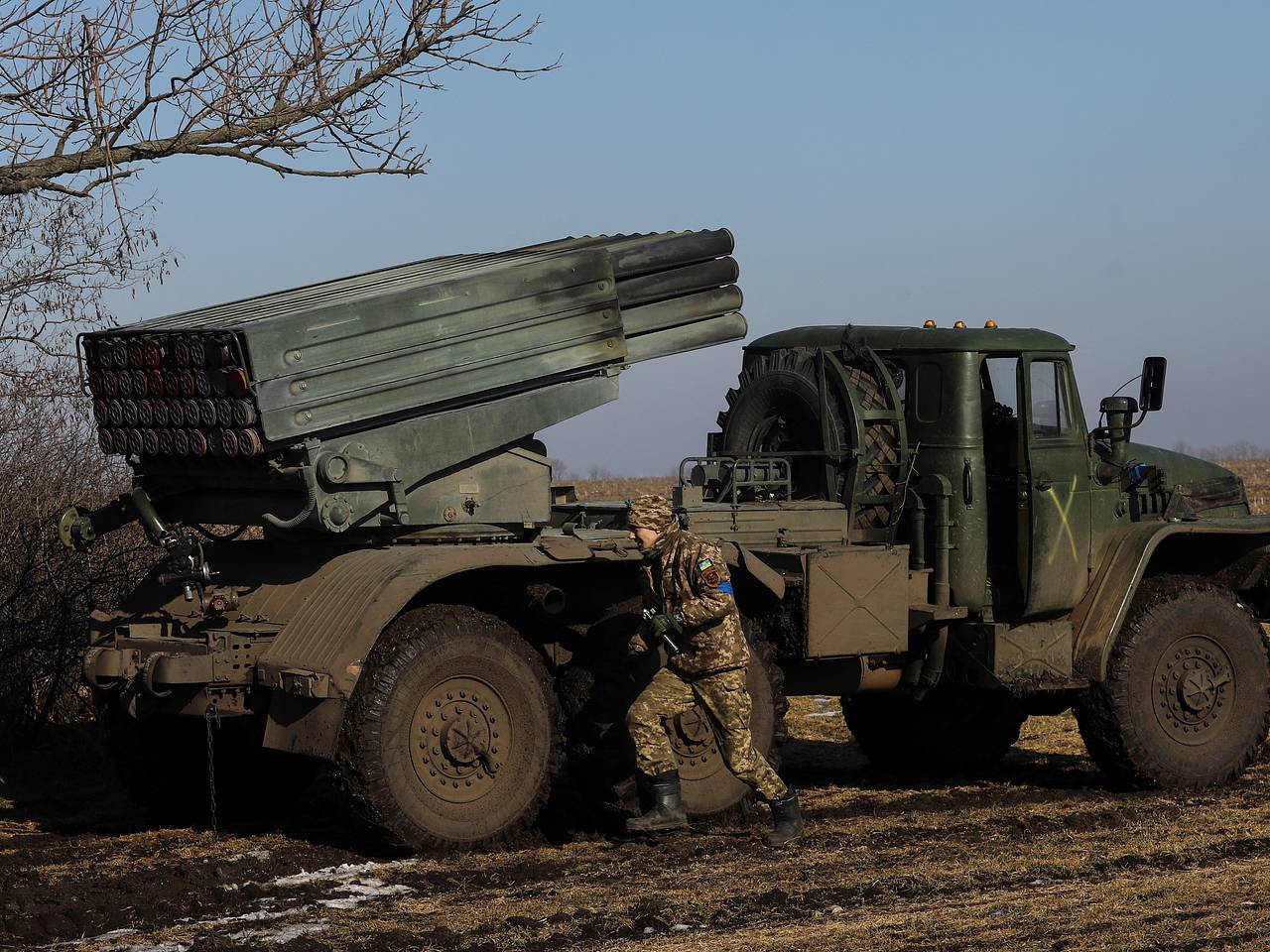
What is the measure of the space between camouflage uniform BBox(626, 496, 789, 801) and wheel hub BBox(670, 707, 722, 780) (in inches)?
13.6

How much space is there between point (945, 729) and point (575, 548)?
3.92 metres

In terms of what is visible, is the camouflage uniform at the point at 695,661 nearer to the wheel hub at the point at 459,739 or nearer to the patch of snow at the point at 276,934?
the wheel hub at the point at 459,739

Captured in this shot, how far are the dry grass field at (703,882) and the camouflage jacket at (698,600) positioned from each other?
0.96 meters

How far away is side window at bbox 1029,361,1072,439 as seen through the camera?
35.8 feet

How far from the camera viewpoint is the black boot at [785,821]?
9188 mm

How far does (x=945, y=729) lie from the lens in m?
12.0

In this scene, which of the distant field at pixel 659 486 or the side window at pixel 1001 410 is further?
the distant field at pixel 659 486

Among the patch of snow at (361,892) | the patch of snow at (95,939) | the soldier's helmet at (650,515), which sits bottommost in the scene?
the patch of snow at (361,892)

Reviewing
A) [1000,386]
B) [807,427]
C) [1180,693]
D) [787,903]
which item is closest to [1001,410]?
[1000,386]

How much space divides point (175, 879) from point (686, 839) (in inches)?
101

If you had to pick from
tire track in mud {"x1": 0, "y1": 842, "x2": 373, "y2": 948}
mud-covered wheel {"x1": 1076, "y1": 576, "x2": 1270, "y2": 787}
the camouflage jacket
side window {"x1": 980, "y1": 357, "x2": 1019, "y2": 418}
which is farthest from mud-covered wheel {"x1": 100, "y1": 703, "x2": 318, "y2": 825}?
mud-covered wheel {"x1": 1076, "y1": 576, "x2": 1270, "y2": 787}

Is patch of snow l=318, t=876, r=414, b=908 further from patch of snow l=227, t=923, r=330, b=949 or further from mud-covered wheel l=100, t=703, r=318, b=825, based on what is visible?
mud-covered wheel l=100, t=703, r=318, b=825

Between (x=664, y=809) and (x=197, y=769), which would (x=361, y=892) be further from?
(x=197, y=769)

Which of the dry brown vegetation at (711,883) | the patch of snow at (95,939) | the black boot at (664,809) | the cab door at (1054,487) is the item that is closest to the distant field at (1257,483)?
the cab door at (1054,487)
